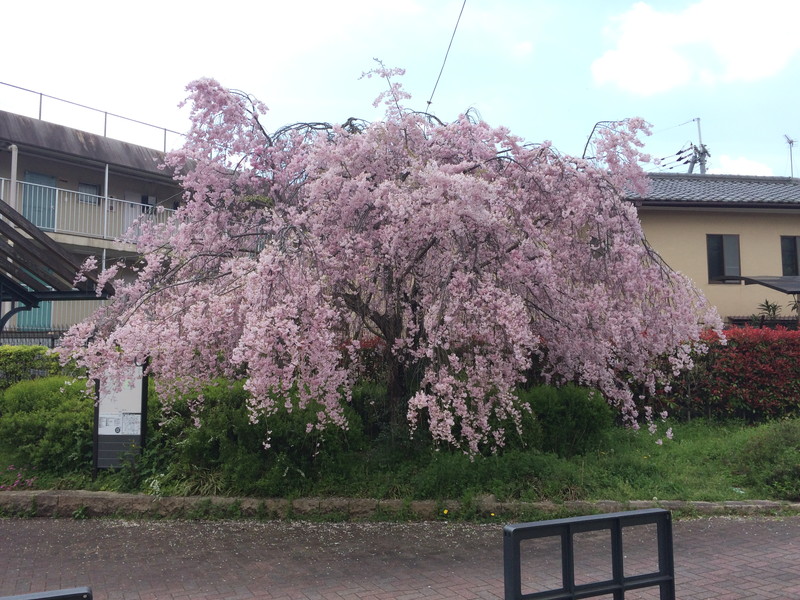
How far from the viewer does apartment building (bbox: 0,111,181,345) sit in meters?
16.7

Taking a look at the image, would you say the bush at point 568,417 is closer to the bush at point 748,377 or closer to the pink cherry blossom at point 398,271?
the pink cherry blossom at point 398,271

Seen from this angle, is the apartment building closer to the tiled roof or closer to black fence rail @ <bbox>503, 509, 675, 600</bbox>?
the tiled roof

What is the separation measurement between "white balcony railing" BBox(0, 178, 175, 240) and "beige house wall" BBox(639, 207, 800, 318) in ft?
40.5

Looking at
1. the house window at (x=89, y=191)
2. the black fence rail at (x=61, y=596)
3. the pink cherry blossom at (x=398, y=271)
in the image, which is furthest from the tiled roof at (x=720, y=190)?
the black fence rail at (x=61, y=596)

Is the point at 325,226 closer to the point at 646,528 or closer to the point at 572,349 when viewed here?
the point at 572,349

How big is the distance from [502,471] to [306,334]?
11.1 ft

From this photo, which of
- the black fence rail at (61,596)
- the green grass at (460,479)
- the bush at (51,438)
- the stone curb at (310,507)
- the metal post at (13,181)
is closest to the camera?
the black fence rail at (61,596)

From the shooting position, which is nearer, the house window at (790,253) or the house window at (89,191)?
the house window at (790,253)

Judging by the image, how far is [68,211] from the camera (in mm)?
17391

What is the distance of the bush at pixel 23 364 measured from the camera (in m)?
11.5

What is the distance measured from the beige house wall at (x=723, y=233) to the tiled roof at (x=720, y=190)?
0.36m

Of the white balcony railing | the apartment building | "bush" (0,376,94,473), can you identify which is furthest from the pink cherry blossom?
the white balcony railing

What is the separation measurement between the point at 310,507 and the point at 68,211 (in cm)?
1305

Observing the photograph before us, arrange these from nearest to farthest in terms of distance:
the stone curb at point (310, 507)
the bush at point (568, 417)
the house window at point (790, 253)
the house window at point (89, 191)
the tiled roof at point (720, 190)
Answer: the stone curb at point (310, 507), the bush at point (568, 417), the tiled roof at point (720, 190), the house window at point (790, 253), the house window at point (89, 191)
